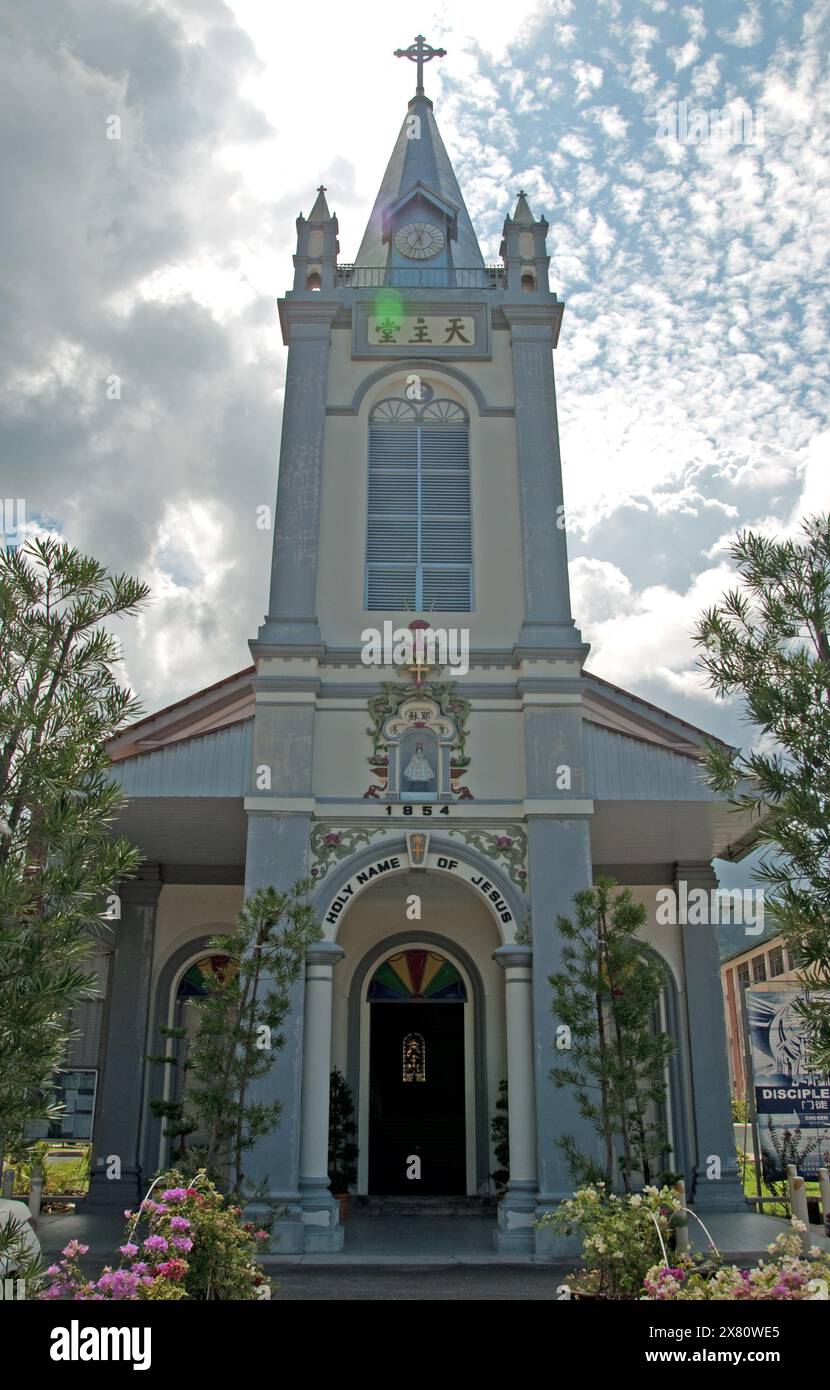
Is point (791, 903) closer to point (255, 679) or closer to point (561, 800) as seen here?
point (561, 800)

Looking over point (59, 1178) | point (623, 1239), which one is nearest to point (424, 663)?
point (623, 1239)

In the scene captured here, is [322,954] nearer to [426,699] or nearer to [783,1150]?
[426,699]

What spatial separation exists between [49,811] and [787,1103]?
14174 millimetres

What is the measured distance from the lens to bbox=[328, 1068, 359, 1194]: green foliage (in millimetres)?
16825

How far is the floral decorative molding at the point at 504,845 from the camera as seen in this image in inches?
610

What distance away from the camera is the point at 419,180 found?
875 inches

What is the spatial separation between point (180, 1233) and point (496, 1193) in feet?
37.6

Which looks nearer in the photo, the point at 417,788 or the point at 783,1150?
the point at 417,788

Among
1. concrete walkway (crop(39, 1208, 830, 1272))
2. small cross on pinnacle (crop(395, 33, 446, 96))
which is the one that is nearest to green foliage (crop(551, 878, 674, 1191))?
concrete walkway (crop(39, 1208, 830, 1272))

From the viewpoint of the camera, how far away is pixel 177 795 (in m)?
15.7

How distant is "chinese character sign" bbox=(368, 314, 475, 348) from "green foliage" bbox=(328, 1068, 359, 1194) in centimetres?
1196

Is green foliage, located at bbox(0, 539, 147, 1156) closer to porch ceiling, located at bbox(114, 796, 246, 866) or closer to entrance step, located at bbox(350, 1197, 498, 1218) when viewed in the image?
porch ceiling, located at bbox(114, 796, 246, 866)

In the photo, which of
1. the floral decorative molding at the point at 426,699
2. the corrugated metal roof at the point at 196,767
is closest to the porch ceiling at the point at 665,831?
the floral decorative molding at the point at 426,699
